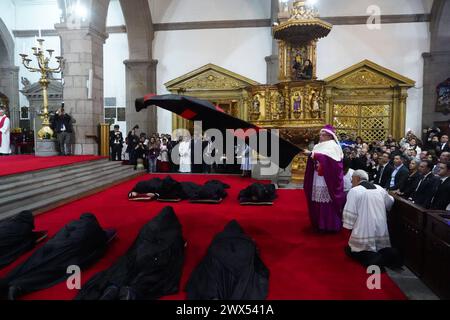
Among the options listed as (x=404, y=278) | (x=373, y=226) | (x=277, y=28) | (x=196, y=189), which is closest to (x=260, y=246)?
(x=373, y=226)

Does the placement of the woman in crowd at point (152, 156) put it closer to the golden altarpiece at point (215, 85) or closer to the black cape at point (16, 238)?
the golden altarpiece at point (215, 85)

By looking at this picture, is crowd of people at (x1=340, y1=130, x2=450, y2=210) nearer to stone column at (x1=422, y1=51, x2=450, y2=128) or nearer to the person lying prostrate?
the person lying prostrate

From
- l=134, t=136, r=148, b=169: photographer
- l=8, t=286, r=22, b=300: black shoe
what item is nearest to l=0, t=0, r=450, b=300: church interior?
l=8, t=286, r=22, b=300: black shoe

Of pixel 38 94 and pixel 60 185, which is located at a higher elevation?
pixel 38 94

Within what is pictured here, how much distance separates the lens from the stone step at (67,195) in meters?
5.57

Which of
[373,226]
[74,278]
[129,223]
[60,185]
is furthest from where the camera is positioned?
[60,185]

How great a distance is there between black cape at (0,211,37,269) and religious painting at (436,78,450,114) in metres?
14.3

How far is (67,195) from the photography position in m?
6.70

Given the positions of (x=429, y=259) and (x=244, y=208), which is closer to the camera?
(x=429, y=259)

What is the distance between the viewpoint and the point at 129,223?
5.30 metres

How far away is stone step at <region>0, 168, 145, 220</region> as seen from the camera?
5569 millimetres

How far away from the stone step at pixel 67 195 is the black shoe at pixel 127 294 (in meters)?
3.31
